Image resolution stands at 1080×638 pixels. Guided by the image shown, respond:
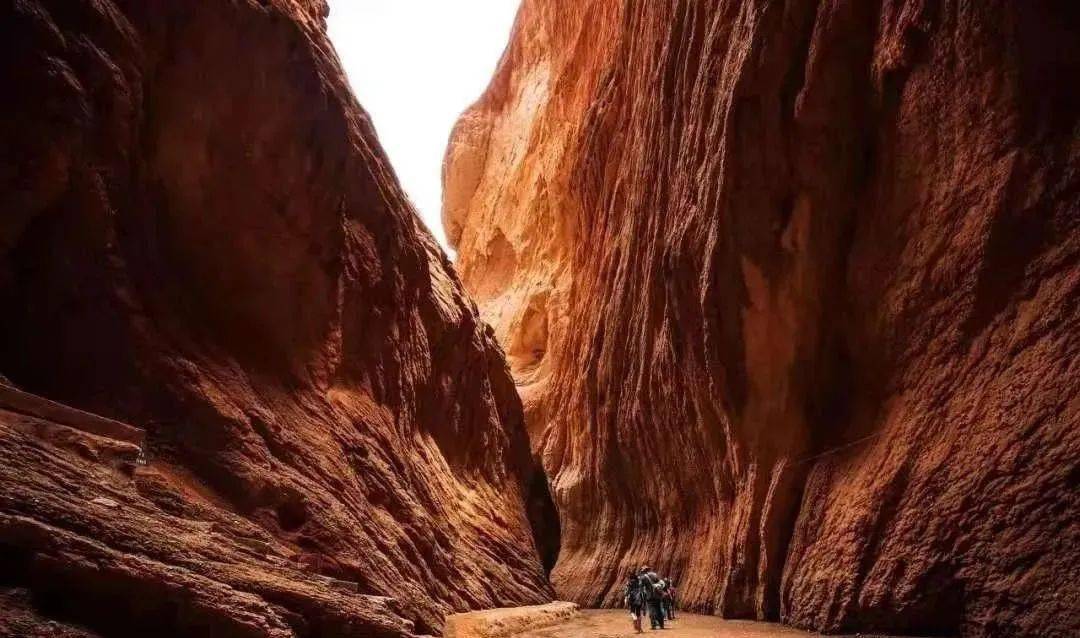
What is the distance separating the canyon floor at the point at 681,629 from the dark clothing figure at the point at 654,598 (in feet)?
0.54

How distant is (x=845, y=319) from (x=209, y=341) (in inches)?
302

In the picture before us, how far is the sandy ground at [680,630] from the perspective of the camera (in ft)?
29.2

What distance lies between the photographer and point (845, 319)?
9797 millimetres

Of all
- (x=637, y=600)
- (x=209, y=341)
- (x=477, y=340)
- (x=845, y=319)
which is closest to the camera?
(x=209, y=341)

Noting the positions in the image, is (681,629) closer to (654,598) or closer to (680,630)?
(680,630)

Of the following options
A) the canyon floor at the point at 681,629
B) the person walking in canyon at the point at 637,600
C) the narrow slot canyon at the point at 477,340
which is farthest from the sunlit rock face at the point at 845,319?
the person walking in canyon at the point at 637,600

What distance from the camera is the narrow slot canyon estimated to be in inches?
213

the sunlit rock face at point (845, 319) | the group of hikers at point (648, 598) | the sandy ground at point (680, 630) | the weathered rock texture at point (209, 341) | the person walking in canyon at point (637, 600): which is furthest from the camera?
the group of hikers at point (648, 598)

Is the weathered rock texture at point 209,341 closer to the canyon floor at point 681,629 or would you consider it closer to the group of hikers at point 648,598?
the canyon floor at point 681,629

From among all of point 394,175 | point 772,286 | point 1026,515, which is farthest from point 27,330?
point 772,286

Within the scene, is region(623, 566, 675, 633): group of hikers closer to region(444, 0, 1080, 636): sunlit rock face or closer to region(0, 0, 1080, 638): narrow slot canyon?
region(0, 0, 1080, 638): narrow slot canyon

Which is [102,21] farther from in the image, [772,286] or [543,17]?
[543,17]

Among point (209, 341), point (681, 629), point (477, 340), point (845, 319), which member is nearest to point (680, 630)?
point (681, 629)

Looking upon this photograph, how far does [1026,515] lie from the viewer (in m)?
6.22
